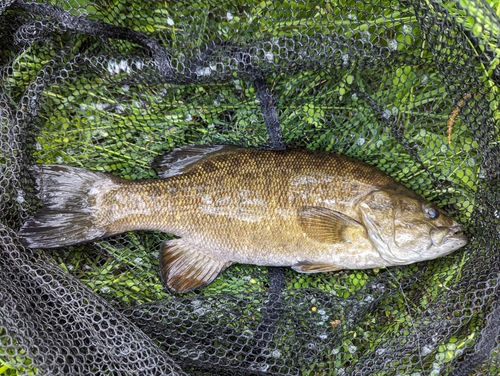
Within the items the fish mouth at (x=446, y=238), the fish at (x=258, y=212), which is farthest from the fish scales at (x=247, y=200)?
the fish mouth at (x=446, y=238)

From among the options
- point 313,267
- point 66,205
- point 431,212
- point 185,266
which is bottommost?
point 185,266

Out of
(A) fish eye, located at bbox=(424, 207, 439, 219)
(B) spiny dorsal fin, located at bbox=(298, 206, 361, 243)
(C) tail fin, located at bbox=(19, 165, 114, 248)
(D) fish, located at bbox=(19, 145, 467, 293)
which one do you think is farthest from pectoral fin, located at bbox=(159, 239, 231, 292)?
(A) fish eye, located at bbox=(424, 207, 439, 219)

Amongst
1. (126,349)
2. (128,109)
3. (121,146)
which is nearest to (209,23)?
(128,109)

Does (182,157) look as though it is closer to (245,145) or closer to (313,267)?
(245,145)

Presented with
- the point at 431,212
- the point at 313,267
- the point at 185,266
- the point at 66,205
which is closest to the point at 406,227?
the point at 431,212

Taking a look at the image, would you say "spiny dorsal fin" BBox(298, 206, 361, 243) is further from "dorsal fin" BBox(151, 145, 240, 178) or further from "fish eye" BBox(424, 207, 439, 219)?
"dorsal fin" BBox(151, 145, 240, 178)

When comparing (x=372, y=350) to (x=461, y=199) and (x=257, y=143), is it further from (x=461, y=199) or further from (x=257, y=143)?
(x=257, y=143)
